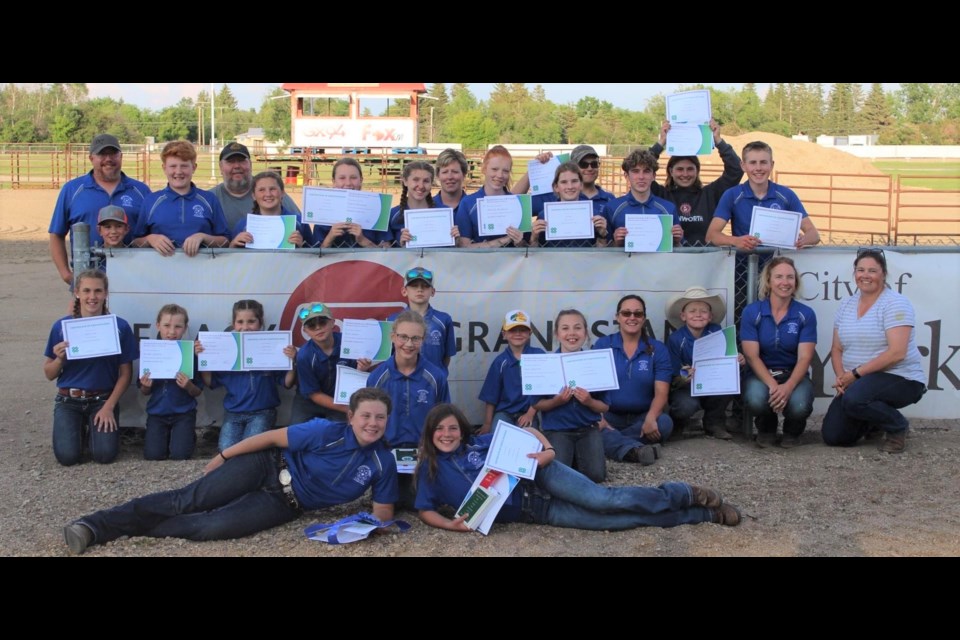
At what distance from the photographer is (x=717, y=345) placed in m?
7.17

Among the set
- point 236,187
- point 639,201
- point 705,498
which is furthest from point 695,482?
point 236,187

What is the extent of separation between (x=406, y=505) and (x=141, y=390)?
7.81 feet

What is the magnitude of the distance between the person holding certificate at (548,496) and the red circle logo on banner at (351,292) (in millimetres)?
2013

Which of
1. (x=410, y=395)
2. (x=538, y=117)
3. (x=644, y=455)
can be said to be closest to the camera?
(x=410, y=395)

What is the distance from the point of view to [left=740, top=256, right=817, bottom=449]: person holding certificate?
23.4ft

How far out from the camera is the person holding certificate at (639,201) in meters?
7.44

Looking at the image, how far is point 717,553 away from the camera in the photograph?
5.15 meters

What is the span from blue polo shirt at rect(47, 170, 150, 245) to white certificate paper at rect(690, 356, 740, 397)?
4.27m

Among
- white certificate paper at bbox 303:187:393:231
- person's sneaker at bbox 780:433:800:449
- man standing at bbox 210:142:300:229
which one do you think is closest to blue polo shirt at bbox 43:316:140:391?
man standing at bbox 210:142:300:229

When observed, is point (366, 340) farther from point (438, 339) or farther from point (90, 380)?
point (90, 380)

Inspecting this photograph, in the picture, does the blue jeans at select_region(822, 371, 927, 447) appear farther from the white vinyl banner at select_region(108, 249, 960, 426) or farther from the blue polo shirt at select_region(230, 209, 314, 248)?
the blue polo shirt at select_region(230, 209, 314, 248)

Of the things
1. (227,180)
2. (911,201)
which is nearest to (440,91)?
(911,201)

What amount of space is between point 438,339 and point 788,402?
251cm

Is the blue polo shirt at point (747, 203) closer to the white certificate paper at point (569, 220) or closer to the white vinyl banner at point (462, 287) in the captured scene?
the white vinyl banner at point (462, 287)
